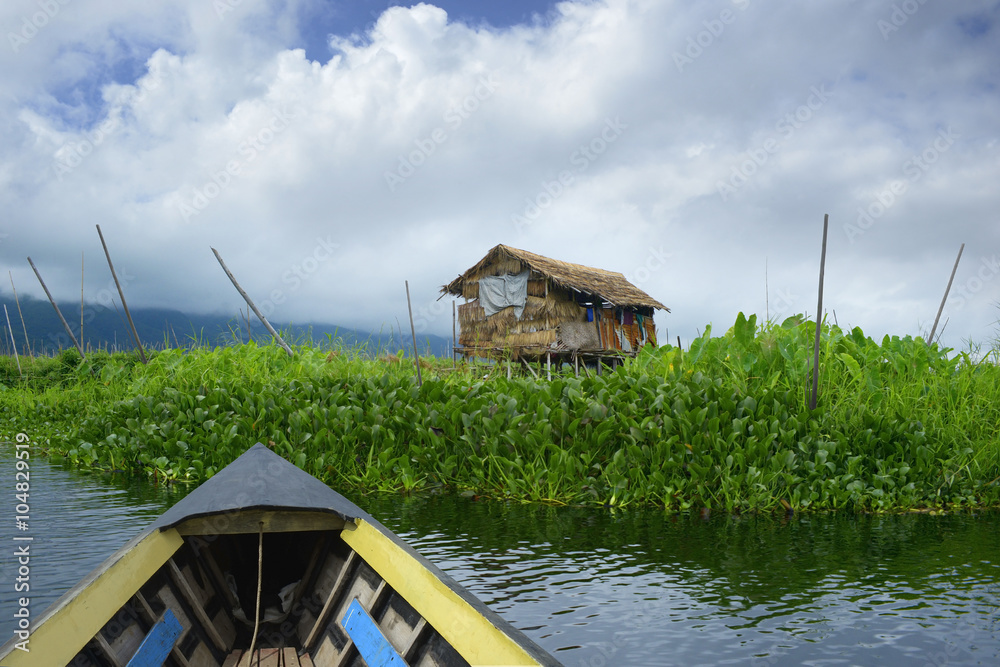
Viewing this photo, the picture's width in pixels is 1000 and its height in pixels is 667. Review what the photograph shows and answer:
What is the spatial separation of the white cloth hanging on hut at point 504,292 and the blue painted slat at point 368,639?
1862 centimetres

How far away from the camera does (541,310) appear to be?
21016 millimetres

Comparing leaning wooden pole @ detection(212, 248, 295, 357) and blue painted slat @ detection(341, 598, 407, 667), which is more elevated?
leaning wooden pole @ detection(212, 248, 295, 357)

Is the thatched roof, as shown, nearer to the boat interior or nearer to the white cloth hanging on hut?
the white cloth hanging on hut

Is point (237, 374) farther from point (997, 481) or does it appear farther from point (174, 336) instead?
point (997, 481)

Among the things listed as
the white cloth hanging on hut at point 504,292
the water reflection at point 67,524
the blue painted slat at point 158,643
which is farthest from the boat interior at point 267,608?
the white cloth hanging on hut at point 504,292

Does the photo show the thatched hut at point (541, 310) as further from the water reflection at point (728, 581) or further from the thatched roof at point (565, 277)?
the water reflection at point (728, 581)

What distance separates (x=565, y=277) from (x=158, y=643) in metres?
19.1

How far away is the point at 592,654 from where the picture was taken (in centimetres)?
355

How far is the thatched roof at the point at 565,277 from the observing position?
20906 millimetres

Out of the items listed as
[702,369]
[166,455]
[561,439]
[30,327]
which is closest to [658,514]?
[561,439]

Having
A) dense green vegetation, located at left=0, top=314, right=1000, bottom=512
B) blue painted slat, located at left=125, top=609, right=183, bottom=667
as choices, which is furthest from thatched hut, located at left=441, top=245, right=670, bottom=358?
blue painted slat, located at left=125, top=609, right=183, bottom=667

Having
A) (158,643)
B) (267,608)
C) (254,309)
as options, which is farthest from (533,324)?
(158,643)

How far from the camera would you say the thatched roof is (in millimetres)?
20906

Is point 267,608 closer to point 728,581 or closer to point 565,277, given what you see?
point 728,581
